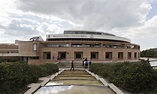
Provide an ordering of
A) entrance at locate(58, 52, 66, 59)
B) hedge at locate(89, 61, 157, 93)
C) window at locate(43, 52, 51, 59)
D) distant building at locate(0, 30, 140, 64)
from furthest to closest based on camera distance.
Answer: window at locate(43, 52, 51, 59) → entrance at locate(58, 52, 66, 59) → distant building at locate(0, 30, 140, 64) → hedge at locate(89, 61, 157, 93)

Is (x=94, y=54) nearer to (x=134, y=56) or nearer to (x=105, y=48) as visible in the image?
(x=105, y=48)

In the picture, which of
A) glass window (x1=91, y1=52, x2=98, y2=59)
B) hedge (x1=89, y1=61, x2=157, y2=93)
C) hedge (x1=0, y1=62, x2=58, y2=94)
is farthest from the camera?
glass window (x1=91, y1=52, x2=98, y2=59)

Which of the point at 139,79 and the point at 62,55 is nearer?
the point at 139,79

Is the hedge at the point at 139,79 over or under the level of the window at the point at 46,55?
under

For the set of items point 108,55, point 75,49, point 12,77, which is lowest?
point 12,77

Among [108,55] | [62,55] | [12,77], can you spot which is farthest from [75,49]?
[12,77]

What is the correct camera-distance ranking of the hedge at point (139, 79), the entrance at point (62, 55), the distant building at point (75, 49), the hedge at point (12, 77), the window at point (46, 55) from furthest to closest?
the window at point (46, 55) < the entrance at point (62, 55) < the distant building at point (75, 49) < the hedge at point (139, 79) < the hedge at point (12, 77)

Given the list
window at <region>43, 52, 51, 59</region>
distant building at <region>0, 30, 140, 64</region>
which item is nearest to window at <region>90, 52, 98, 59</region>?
distant building at <region>0, 30, 140, 64</region>

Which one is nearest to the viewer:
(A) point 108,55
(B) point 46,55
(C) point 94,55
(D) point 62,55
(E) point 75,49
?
(E) point 75,49

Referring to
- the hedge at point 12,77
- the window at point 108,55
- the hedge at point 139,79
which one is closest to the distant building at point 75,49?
the window at point 108,55

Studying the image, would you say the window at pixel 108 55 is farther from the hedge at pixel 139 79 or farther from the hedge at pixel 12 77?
the hedge at pixel 12 77

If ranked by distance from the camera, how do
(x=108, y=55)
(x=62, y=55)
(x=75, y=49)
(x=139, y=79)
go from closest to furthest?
(x=139, y=79) → (x=75, y=49) → (x=62, y=55) → (x=108, y=55)

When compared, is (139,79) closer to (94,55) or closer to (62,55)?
(94,55)

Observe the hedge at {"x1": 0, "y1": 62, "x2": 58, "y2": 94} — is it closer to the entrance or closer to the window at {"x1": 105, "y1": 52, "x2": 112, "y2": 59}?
the entrance
